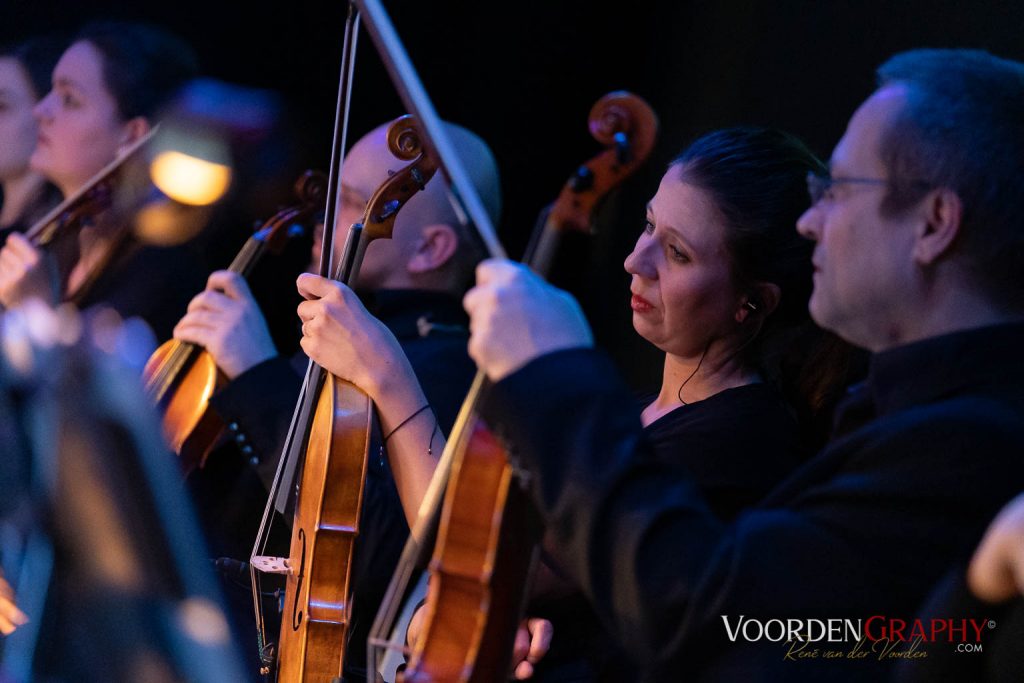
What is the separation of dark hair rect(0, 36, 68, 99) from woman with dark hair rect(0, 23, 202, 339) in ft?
0.35

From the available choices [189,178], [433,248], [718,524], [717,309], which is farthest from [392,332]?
[718,524]

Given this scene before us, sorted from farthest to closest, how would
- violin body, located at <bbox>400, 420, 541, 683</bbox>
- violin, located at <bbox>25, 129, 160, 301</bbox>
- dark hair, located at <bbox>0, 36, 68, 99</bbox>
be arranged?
dark hair, located at <bbox>0, 36, 68, 99</bbox>, violin, located at <bbox>25, 129, 160, 301</bbox>, violin body, located at <bbox>400, 420, 541, 683</bbox>

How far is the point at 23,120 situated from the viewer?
3.12 metres

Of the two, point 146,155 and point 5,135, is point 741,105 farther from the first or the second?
point 5,135

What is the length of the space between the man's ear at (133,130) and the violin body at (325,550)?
4.95ft

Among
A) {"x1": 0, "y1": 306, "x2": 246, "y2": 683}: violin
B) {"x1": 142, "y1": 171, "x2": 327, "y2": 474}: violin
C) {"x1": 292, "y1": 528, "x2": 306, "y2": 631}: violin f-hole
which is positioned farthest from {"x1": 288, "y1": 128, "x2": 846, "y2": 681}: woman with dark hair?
{"x1": 0, "y1": 306, "x2": 246, "y2": 683}: violin

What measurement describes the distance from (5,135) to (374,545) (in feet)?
6.08

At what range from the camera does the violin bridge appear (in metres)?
1.69

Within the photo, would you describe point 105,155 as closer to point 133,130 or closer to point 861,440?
point 133,130

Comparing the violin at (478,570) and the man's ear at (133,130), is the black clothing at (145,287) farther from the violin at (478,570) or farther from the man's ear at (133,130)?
the violin at (478,570)

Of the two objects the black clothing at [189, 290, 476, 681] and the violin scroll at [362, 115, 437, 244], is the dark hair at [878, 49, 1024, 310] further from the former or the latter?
the black clothing at [189, 290, 476, 681]

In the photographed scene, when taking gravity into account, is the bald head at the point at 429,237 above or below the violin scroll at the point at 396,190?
below

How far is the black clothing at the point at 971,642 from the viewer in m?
1.05

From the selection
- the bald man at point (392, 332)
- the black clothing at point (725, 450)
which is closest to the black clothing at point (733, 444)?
the black clothing at point (725, 450)
